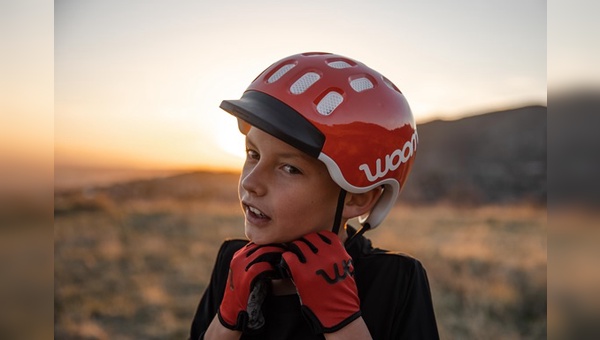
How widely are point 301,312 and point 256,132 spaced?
71cm

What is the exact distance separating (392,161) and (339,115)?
0.99 feet

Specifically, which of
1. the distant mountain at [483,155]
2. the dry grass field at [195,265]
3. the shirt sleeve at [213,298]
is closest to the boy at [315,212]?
the shirt sleeve at [213,298]

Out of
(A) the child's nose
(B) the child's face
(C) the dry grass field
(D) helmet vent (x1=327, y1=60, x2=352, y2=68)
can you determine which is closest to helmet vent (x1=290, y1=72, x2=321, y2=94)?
(D) helmet vent (x1=327, y1=60, x2=352, y2=68)

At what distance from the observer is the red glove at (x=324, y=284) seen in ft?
7.10

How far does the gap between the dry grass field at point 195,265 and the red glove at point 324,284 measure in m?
7.28

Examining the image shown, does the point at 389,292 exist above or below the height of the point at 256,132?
below

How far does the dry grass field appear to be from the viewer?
10867mm

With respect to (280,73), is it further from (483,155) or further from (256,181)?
(483,155)

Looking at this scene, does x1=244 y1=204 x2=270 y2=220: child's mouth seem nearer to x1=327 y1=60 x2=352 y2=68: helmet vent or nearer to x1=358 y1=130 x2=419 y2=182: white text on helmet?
x1=358 y1=130 x2=419 y2=182: white text on helmet

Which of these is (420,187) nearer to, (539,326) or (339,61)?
(539,326)

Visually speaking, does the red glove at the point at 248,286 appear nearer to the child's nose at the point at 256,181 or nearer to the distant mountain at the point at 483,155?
the child's nose at the point at 256,181

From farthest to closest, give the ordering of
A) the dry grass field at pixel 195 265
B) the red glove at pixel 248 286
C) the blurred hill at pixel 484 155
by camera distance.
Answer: the blurred hill at pixel 484 155
the dry grass field at pixel 195 265
the red glove at pixel 248 286

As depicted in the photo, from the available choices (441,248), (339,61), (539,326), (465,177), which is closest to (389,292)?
(339,61)

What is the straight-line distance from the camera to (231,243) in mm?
2795
